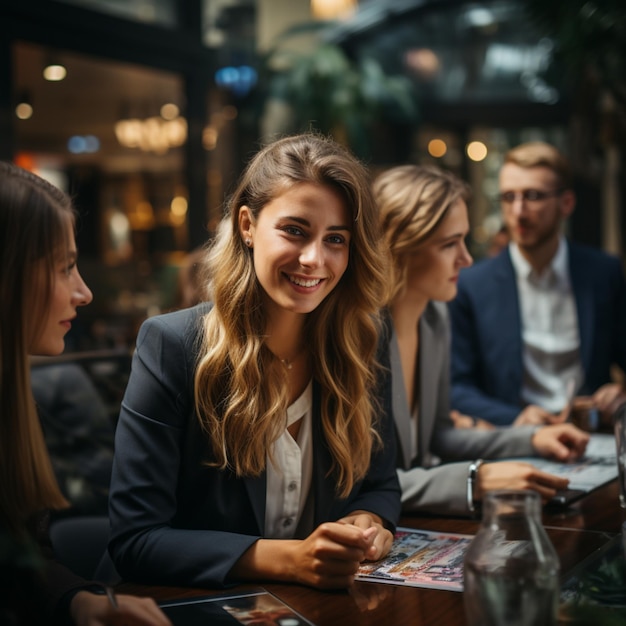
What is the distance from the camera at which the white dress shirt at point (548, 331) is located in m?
3.30

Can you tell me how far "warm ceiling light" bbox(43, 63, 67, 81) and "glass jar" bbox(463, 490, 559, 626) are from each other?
202 inches

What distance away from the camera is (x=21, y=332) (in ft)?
4.21

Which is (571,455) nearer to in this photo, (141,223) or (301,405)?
(301,405)

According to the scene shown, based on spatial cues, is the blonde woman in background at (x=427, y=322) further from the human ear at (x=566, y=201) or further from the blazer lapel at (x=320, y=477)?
the human ear at (x=566, y=201)

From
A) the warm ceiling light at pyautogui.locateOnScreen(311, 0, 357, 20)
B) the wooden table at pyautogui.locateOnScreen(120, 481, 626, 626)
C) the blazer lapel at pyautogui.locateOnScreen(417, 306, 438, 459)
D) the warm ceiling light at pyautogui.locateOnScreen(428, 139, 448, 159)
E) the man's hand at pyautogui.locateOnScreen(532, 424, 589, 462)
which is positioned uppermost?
the warm ceiling light at pyautogui.locateOnScreen(311, 0, 357, 20)

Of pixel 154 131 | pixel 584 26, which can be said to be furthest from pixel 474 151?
pixel 584 26

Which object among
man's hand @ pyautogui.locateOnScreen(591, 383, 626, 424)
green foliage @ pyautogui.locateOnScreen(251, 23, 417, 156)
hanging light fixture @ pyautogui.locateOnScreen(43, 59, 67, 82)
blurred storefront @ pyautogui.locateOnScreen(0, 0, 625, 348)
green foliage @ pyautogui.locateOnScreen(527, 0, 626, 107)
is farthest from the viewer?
green foliage @ pyautogui.locateOnScreen(251, 23, 417, 156)

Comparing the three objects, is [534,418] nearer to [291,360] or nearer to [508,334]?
[508,334]

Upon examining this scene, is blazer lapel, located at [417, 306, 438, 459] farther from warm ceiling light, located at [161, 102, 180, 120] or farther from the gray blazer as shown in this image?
warm ceiling light, located at [161, 102, 180, 120]

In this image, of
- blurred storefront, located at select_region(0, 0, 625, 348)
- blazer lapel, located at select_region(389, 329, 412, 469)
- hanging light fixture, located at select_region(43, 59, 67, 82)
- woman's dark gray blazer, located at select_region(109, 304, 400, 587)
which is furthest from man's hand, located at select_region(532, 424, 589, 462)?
hanging light fixture, located at select_region(43, 59, 67, 82)

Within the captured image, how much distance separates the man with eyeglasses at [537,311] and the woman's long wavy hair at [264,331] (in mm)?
1422

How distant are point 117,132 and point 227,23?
1.46m

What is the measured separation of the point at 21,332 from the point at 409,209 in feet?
4.21

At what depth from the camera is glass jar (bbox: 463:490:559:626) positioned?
1.05 meters
